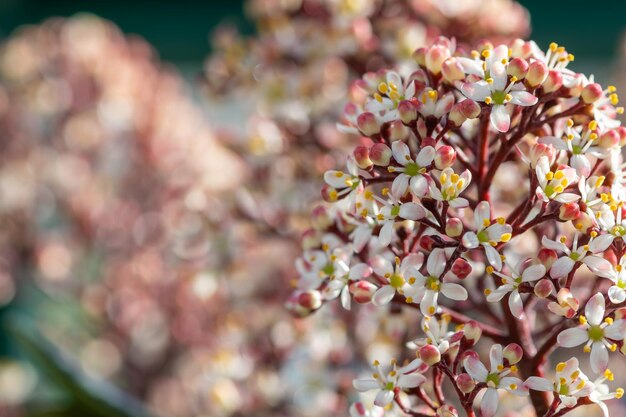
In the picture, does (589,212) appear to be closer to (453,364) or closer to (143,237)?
(453,364)

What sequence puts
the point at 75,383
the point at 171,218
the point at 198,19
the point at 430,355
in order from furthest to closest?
the point at 198,19 < the point at 171,218 < the point at 75,383 < the point at 430,355

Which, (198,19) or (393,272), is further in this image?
(198,19)

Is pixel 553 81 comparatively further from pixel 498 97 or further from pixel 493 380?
pixel 493 380

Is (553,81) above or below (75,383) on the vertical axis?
above

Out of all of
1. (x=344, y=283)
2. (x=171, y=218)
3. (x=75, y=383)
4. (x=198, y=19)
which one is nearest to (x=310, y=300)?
(x=344, y=283)

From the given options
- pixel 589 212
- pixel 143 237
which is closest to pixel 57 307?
pixel 143 237

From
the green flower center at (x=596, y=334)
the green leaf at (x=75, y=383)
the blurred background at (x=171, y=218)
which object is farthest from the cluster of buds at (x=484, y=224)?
the green leaf at (x=75, y=383)

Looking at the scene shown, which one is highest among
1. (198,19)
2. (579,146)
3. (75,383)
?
(579,146)
